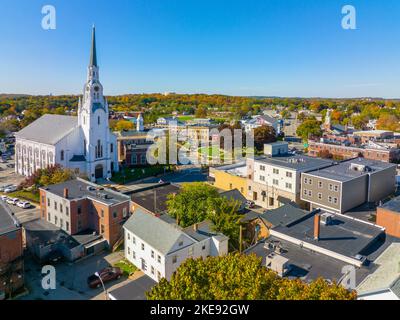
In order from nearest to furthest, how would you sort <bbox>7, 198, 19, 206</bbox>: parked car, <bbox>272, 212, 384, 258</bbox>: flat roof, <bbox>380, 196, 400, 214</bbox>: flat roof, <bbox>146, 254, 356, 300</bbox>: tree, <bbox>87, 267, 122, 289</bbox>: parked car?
<bbox>146, 254, 356, 300</bbox>: tree
<bbox>272, 212, 384, 258</bbox>: flat roof
<bbox>87, 267, 122, 289</bbox>: parked car
<bbox>380, 196, 400, 214</bbox>: flat roof
<bbox>7, 198, 19, 206</bbox>: parked car

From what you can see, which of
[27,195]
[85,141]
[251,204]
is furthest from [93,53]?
[251,204]

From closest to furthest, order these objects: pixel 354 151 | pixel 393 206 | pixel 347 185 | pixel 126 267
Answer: pixel 126 267, pixel 393 206, pixel 347 185, pixel 354 151

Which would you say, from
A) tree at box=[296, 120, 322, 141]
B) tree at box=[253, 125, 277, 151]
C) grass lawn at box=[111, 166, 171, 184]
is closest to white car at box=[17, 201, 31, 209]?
grass lawn at box=[111, 166, 171, 184]

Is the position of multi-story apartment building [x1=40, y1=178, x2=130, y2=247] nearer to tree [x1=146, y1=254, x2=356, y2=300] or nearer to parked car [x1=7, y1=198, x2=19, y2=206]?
parked car [x1=7, y1=198, x2=19, y2=206]

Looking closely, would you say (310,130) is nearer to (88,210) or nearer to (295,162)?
(295,162)
